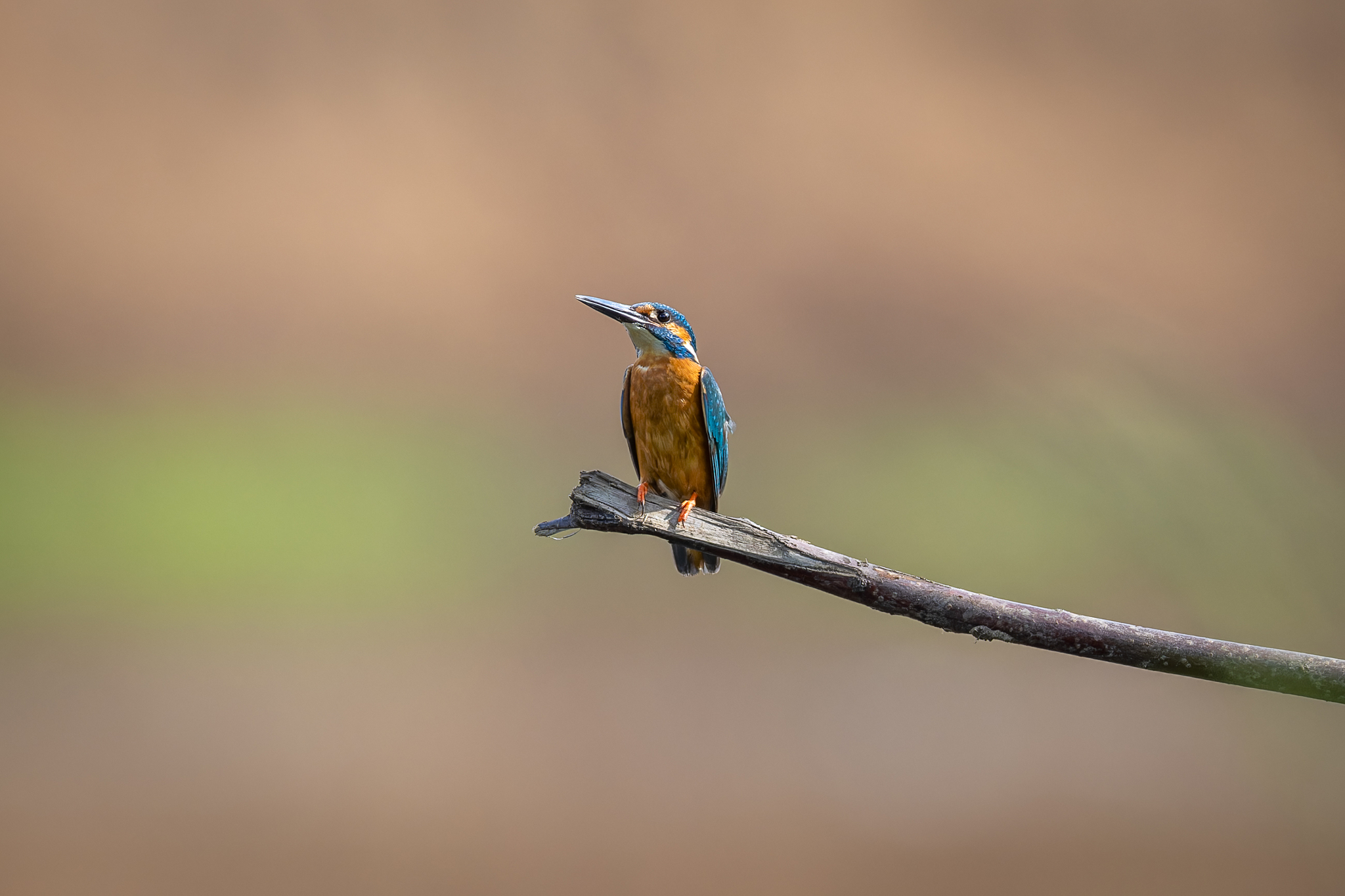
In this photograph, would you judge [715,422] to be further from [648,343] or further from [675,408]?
[648,343]

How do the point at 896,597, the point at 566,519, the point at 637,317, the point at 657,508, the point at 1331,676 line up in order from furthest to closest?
1. the point at 637,317
2. the point at 657,508
3. the point at 566,519
4. the point at 896,597
5. the point at 1331,676

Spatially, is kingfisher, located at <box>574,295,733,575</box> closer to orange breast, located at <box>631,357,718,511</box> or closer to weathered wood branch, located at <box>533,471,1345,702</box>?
orange breast, located at <box>631,357,718,511</box>

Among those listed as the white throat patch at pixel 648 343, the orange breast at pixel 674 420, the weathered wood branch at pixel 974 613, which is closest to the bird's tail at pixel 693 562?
the orange breast at pixel 674 420

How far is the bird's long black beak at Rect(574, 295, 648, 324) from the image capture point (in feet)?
6.38

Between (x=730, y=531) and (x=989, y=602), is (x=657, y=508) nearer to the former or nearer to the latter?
(x=730, y=531)

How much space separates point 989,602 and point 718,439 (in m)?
0.91

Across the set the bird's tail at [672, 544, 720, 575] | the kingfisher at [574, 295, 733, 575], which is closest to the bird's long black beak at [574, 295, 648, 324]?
the kingfisher at [574, 295, 733, 575]

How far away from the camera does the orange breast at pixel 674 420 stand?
2.10m

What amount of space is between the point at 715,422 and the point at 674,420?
0.31 feet

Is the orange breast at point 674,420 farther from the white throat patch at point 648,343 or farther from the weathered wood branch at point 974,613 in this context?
the weathered wood branch at point 974,613

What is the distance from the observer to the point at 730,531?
4.61ft

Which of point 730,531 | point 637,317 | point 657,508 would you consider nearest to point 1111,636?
point 730,531

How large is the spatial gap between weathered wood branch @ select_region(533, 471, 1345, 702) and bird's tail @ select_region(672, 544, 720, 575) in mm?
731

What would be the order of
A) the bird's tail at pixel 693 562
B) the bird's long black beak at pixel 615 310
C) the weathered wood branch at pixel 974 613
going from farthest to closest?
the bird's tail at pixel 693 562, the bird's long black beak at pixel 615 310, the weathered wood branch at pixel 974 613
